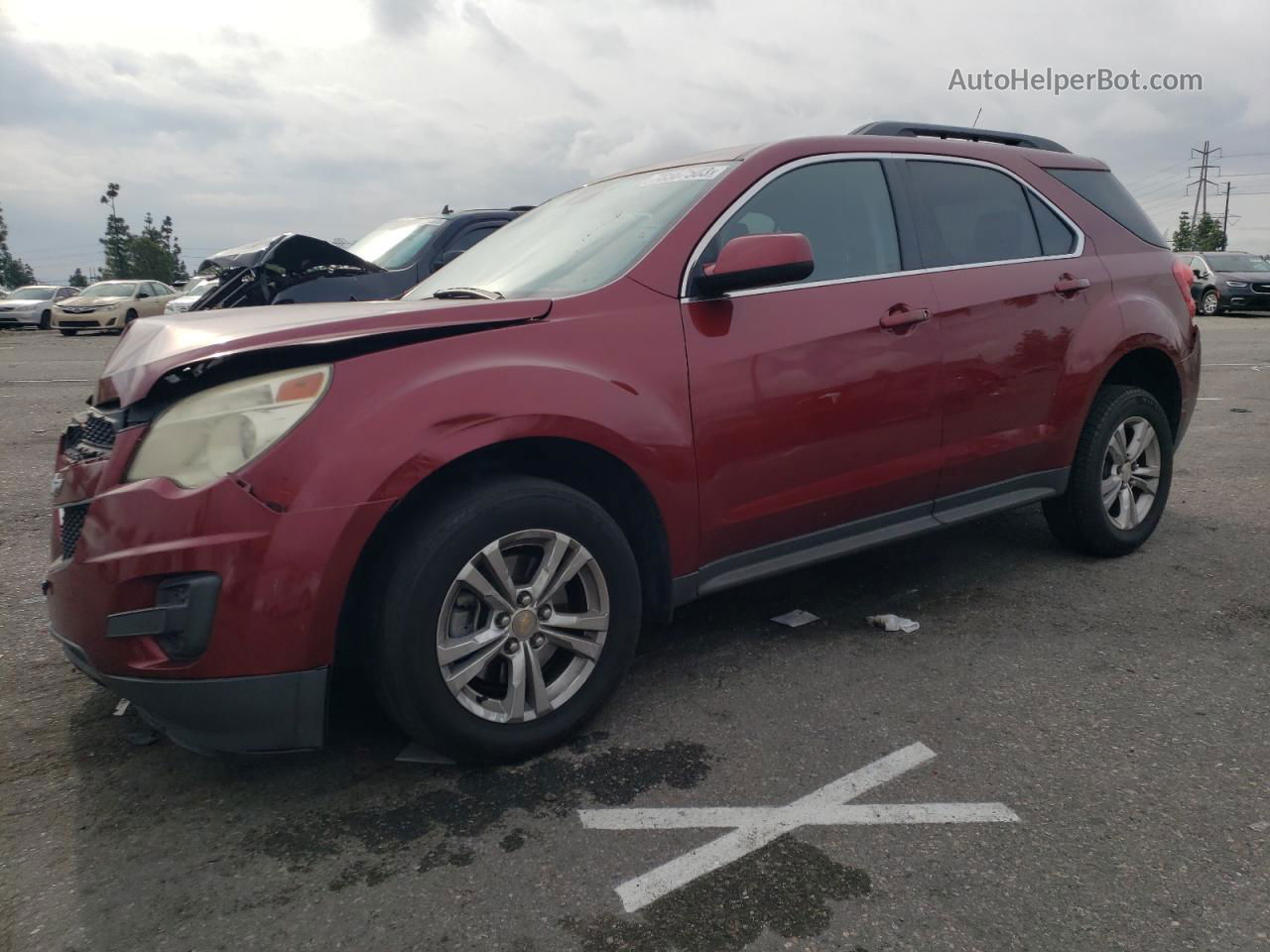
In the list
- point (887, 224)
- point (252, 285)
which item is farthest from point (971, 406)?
point (252, 285)

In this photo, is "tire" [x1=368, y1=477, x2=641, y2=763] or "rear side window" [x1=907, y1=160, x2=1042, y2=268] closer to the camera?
"tire" [x1=368, y1=477, x2=641, y2=763]

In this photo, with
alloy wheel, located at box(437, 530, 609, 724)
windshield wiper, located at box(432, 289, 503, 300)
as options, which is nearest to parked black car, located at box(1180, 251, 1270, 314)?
windshield wiper, located at box(432, 289, 503, 300)

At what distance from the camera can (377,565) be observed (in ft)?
8.22

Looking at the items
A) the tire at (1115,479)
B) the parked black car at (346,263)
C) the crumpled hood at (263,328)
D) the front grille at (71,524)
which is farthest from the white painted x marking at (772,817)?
the parked black car at (346,263)

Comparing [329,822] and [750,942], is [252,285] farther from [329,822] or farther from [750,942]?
[750,942]

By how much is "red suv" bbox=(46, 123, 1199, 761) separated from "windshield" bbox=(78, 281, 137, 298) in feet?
84.8

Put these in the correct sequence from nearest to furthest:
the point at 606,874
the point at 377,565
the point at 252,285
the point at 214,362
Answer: the point at 606,874
the point at 214,362
the point at 377,565
the point at 252,285

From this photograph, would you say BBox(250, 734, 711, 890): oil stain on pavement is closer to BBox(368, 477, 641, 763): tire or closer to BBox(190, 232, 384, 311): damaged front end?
BBox(368, 477, 641, 763): tire

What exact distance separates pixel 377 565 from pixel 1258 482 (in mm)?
5550

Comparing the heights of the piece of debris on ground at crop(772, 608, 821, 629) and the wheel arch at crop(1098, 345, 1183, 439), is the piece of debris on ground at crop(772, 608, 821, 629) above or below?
below

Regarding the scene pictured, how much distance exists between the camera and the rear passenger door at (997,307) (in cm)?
363

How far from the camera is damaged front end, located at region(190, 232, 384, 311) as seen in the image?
570 cm

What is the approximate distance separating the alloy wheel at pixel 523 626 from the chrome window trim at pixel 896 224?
36.6 inches

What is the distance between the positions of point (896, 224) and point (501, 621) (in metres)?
2.13
